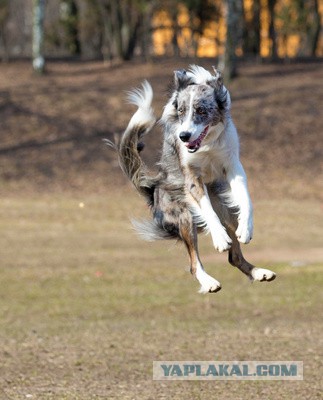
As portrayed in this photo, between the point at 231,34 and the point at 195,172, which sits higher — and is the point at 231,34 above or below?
below

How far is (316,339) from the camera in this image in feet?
46.9

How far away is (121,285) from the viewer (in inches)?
792

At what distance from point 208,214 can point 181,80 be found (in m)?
1.08

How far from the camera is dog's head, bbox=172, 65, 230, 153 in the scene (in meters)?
8.20

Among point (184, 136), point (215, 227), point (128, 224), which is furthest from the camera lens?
point (128, 224)

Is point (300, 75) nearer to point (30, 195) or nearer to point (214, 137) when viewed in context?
point (30, 195)

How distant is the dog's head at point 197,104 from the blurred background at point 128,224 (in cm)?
180

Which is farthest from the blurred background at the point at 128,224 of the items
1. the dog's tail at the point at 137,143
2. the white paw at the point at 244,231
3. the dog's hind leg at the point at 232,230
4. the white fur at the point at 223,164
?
the white paw at the point at 244,231

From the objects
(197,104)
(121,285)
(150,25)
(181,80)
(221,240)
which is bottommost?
(121,285)

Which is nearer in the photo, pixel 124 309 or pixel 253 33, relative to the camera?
pixel 124 309

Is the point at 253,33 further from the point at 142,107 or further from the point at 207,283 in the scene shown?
the point at 207,283

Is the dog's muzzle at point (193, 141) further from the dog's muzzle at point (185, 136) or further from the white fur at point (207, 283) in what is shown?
the white fur at point (207, 283)

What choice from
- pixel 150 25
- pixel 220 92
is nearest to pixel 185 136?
pixel 220 92

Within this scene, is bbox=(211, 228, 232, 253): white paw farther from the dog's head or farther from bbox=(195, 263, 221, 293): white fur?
the dog's head
